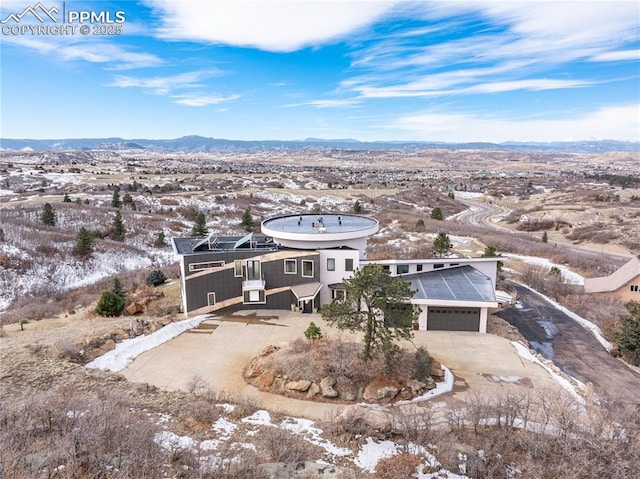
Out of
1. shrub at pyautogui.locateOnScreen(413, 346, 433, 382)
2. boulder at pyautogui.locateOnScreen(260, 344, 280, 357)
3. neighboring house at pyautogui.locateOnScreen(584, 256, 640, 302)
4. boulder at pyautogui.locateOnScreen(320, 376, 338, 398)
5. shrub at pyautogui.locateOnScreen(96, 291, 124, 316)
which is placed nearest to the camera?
boulder at pyautogui.locateOnScreen(320, 376, 338, 398)

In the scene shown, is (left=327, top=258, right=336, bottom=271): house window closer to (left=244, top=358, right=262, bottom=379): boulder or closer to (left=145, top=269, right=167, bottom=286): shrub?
(left=244, top=358, right=262, bottom=379): boulder

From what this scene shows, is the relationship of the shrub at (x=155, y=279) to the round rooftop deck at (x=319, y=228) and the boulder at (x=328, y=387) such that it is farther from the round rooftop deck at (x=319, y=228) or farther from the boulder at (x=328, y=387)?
the boulder at (x=328, y=387)

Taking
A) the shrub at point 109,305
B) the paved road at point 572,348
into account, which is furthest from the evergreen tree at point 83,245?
the paved road at point 572,348

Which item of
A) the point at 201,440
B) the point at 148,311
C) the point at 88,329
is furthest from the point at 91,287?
the point at 201,440

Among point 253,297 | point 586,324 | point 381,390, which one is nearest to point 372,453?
point 381,390

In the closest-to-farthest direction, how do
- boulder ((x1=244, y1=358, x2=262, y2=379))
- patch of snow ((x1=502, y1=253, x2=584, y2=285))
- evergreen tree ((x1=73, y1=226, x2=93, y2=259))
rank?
boulder ((x1=244, y1=358, x2=262, y2=379))
patch of snow ((x1=502, y1=253, x2=584, y2=285))
evergreen tree ((x1=73, y1=226, x2=93, y2=259))

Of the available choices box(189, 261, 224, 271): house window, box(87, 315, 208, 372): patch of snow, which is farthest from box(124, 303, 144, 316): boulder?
box(189, 261, 224, 271): house window
